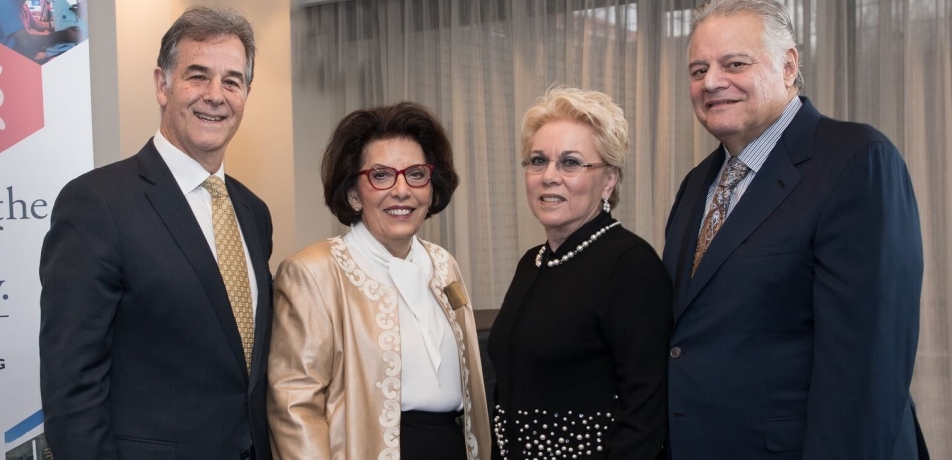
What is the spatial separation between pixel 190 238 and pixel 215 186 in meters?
0.19

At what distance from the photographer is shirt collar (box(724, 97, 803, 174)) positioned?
75.7 inches

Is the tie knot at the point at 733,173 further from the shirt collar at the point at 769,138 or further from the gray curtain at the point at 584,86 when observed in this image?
the gray curtain at the point at 584,86

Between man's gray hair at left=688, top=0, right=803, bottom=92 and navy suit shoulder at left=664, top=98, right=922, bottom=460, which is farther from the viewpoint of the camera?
man's gray hair at left=688, top=0, right=803, bottom=92

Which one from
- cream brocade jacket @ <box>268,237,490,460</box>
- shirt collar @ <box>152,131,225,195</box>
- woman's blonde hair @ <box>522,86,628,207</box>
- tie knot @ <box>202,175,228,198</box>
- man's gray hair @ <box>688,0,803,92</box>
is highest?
man's gray hair @ <box>688,0,803,92</box>

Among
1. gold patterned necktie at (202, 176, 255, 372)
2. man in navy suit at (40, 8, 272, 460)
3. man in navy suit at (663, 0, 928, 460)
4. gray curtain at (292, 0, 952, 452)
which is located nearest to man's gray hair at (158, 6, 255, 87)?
man in navy suit at (40, 8, 272, 460)

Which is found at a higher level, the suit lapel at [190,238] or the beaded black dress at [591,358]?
the suit lapel at [190,238]

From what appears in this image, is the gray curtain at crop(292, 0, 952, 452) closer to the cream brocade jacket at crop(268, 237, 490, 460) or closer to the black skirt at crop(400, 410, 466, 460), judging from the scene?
the black skirt at crop(400, 410, 466, 460)

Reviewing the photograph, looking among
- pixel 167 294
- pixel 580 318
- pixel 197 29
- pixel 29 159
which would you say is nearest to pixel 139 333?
pixel 167 294

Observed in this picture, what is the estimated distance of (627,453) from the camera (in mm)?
1868

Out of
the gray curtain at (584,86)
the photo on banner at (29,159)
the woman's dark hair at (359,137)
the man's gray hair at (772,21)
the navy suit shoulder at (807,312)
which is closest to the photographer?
the navy suit shoulder at (807,312)

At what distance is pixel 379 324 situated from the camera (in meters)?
2.10

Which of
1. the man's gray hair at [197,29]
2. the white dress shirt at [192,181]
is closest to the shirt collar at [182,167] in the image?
the white dress shirt at [192,181]

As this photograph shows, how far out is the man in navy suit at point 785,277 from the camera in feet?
5.36

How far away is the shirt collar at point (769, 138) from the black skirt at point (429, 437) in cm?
98
